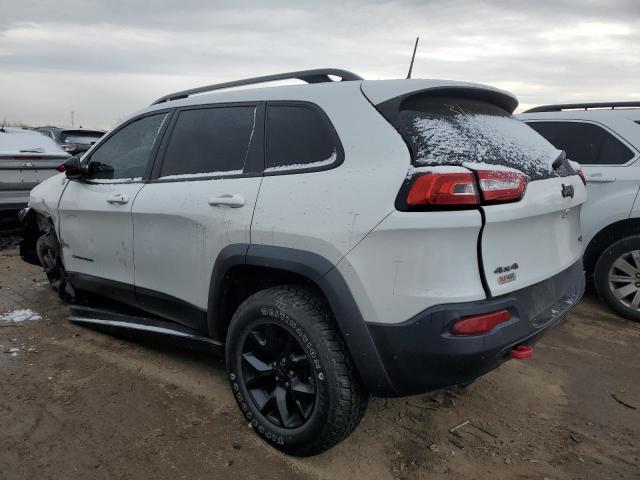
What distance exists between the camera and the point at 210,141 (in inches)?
117

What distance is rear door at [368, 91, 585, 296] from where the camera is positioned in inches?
82.1

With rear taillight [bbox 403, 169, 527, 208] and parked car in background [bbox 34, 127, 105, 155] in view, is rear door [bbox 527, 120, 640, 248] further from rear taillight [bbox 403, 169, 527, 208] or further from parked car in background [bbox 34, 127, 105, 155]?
parked car in background [bbox 34, 127, 105, 155]

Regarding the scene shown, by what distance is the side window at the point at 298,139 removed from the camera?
7.80ft

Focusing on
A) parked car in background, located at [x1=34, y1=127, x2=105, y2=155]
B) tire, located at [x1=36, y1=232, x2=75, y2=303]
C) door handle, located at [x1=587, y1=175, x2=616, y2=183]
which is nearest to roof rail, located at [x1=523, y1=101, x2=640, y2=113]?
door handle, located at [x1=587, y1=175, x2=616, y2=183]

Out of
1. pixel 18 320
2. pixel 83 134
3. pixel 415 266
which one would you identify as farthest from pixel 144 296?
pixel 83 134

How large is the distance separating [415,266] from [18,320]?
368 cm

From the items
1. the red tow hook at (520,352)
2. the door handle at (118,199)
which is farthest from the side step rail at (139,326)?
the red tow hook at (520,352)

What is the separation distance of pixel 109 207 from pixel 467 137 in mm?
2362

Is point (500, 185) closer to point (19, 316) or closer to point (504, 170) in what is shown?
point (504, 170)

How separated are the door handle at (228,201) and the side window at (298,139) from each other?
199 mm

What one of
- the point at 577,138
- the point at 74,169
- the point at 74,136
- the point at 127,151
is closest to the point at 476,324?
the point at 127,151

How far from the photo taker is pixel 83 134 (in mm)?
12258

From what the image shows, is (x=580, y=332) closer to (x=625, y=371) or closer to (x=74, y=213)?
(x=625, y=371)

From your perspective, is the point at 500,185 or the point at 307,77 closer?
the point at 500,185
